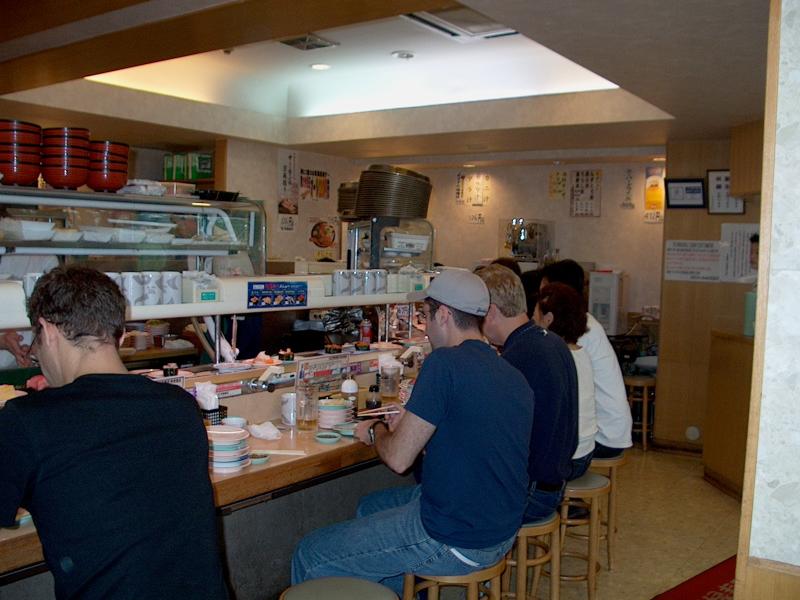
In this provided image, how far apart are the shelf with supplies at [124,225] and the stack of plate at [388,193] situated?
0.94m

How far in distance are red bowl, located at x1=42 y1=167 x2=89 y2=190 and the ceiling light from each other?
158 inches

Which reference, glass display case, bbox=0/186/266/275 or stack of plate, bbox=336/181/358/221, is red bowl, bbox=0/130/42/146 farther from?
stack of plate, bbox=336/181/358/221

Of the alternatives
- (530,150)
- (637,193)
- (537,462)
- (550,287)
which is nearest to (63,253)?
(537,462)

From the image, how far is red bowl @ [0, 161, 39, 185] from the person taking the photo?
8.95 feet

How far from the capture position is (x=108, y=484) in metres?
1.59

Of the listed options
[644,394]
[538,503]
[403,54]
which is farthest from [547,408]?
[403,54]

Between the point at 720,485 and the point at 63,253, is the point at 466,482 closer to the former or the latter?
the point at 63,253

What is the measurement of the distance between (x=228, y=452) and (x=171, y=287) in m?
0.69

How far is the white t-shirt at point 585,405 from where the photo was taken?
3541mm

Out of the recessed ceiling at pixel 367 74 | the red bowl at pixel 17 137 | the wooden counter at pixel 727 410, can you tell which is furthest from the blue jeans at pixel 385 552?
the recessed ceiling at pixel 367 74

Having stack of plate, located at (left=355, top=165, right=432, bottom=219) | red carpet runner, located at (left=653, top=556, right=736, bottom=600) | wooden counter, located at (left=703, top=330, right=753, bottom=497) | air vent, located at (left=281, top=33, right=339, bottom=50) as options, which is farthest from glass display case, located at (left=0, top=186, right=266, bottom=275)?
wooden counter, located at (left=703, top=330, right=753, bottom=497)

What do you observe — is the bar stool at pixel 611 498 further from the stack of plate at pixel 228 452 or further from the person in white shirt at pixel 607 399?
the stack of plate at pixel 228 452

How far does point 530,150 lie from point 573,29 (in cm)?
434

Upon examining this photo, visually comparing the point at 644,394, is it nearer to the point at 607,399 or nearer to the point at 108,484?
the point at 607,399
